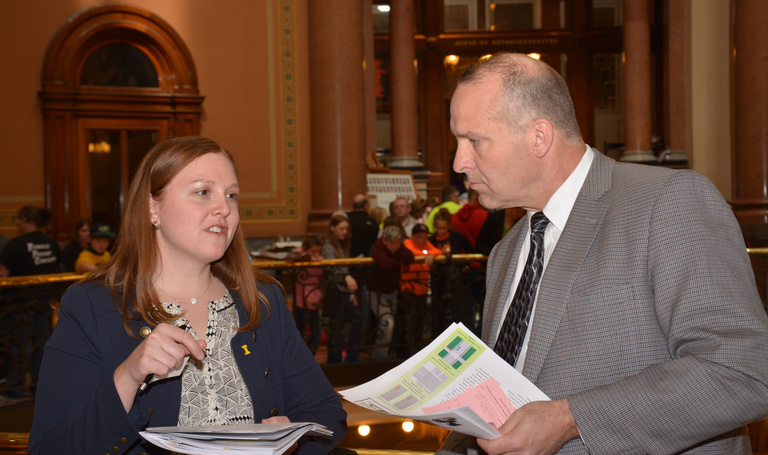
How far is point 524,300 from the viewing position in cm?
185

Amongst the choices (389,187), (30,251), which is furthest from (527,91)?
(389,187)

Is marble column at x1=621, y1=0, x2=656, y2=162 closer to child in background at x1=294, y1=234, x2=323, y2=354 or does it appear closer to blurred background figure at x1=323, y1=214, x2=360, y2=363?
blurred background figure at x1=323, y1=214, x2=360, y2=363

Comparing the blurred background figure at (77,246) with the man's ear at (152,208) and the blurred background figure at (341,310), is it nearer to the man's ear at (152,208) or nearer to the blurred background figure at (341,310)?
the blurred background figure at (341,310)

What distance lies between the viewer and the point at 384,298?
264 inches

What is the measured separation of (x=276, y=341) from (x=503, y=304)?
26.8 inches

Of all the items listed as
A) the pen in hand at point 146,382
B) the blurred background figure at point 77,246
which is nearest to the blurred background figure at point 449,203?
the blurred background figure at point 77,246

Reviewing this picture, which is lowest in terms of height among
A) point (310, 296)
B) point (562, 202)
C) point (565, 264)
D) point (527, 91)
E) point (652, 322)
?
point (310, 296)

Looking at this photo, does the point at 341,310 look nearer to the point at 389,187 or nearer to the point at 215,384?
the point at 215,384

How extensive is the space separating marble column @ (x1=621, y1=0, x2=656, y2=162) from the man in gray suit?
13.0 meters

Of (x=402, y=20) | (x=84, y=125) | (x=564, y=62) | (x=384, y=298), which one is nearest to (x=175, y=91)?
(x=84, y=125)

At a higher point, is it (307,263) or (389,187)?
(389,187)

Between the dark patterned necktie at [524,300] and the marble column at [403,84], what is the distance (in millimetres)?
13563

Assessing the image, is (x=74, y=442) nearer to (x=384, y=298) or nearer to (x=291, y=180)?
(x=384, y=298)

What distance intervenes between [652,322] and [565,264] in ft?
0.81
